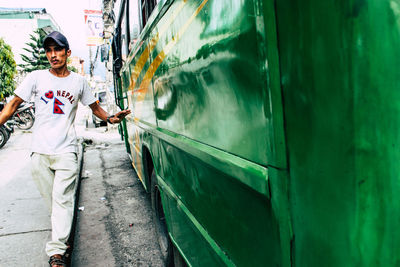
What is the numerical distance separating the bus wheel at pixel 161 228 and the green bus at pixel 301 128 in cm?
157

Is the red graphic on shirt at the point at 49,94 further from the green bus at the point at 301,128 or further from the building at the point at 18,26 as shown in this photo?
the building at the point at 18,26

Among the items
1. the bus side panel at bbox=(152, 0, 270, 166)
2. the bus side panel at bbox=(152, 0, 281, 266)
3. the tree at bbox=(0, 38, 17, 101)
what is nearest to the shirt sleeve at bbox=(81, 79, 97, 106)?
the bus side panel at bbox=(152, 0, 281, 266)

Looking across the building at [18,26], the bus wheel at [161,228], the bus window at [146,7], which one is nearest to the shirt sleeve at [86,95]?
the bus window at [146,7]

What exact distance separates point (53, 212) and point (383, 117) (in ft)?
8.69

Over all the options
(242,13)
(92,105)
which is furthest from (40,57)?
(242,13)

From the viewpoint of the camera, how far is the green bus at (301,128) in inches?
25.2

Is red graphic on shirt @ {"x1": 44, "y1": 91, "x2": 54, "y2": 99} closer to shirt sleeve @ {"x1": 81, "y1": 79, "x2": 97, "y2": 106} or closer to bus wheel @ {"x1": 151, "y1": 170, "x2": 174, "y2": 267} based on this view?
shirt sleeve @ {"x1": 81, "y1": 79, "x2": 97, "y2": 106}

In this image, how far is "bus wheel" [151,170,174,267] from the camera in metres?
2.73

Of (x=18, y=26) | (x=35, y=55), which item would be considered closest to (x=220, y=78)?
(x=35, y=55)

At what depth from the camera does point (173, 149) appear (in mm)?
1883

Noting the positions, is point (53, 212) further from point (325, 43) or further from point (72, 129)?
Result: point (325, 43)

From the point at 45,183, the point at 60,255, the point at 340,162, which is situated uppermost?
the point at 340,162

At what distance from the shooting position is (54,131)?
264cm

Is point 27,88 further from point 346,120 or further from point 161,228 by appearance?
point 346,120
